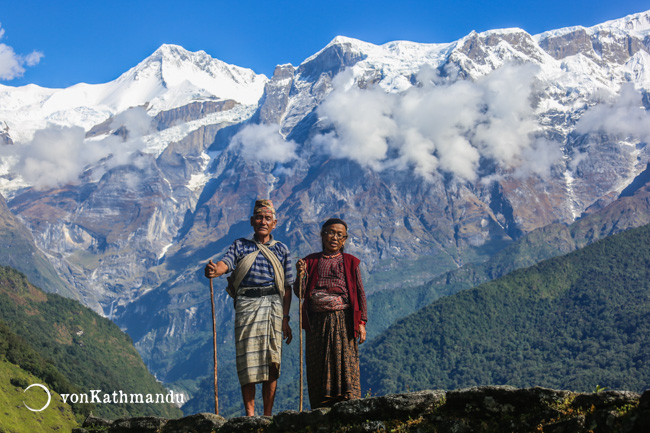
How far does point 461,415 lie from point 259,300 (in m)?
5.45

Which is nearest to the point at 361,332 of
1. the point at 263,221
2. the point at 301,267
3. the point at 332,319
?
the point at 332,319

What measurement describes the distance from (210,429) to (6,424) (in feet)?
338

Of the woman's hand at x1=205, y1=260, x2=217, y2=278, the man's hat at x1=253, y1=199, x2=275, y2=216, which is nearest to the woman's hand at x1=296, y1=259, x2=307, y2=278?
the man's hat at x1=253, y1=199, x2=275, y2=216

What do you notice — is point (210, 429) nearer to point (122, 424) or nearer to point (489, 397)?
point (122, 424)

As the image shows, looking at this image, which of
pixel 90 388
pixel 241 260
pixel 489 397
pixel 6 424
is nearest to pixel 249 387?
pixel 241 260

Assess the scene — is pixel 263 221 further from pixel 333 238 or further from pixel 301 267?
pixel 333 238

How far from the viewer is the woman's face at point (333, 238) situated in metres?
17.4

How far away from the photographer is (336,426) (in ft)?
43.9

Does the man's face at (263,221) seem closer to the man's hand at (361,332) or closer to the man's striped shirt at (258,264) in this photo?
the man's striped shirt at (258,264)

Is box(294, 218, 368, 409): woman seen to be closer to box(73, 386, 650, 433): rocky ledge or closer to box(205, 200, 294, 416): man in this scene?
box(205, 200, 294, 416): man

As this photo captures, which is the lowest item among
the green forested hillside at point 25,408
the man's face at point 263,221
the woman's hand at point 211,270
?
the woman's hand at point 211,270

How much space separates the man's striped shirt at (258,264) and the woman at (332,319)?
323 mm

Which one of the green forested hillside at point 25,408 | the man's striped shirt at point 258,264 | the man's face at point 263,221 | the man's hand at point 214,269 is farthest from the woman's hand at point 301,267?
the green forested hillside at point 25,408

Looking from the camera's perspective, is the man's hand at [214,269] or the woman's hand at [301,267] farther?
the woman's hand at [301,267]
